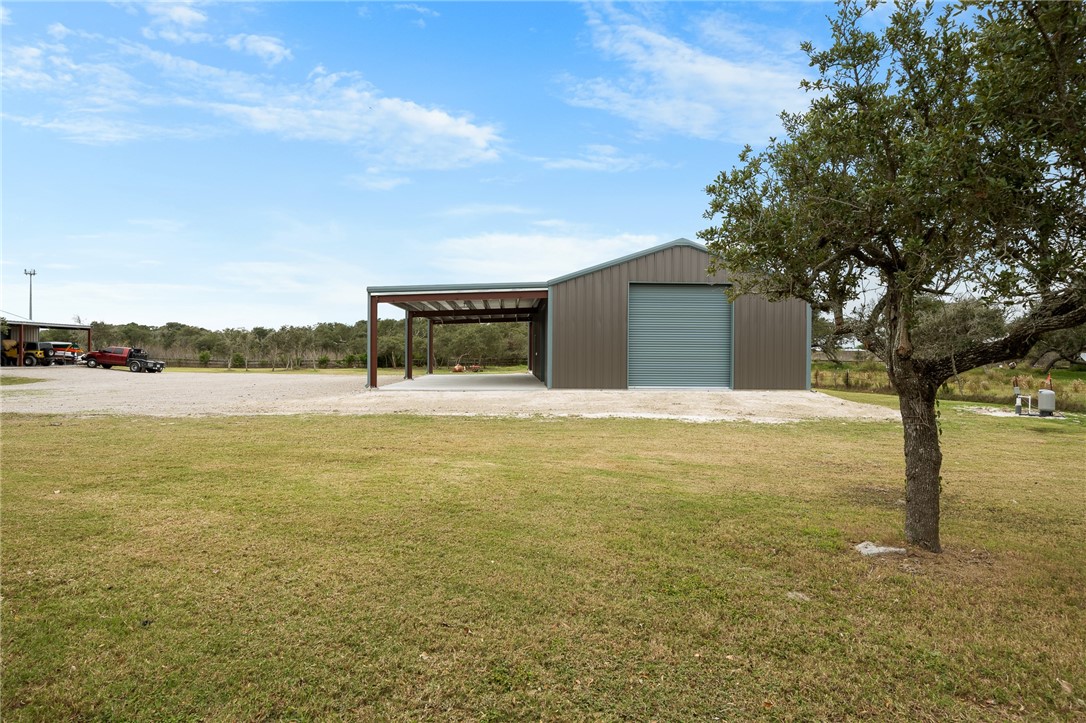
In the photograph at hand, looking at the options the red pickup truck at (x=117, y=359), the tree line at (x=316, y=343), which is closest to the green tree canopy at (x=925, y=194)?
the red pickup truck at (x=117, y=359)

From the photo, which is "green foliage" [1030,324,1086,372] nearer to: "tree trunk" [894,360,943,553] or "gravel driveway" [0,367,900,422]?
"gravel driveway" [0,367,900,422]

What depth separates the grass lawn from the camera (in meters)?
2.60

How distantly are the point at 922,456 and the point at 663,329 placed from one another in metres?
17.9

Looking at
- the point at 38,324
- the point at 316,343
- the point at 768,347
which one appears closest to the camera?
the point at 768,347

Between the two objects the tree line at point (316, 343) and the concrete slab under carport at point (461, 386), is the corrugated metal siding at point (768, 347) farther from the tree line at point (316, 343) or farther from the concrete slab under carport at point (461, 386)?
the tree line at point (316, 343)

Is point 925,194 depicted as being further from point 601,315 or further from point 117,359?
point 117,359

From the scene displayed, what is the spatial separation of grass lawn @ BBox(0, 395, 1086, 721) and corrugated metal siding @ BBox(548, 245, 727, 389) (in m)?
14.6

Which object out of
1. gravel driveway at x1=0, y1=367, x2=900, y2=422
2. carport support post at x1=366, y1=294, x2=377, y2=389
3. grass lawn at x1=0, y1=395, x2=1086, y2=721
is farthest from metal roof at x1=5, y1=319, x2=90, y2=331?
grass lawn at x1=0, y1=395, x2=1086, y2=721

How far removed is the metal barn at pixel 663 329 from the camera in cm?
2197

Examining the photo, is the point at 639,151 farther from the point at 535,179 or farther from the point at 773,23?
the point at 773,23

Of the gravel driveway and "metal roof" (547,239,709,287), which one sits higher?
"metal roof" (547,239,709,287)

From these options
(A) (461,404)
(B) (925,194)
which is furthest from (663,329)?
(B) (925,194)

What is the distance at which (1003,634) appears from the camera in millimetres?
3215

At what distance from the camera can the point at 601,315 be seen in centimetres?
2197
